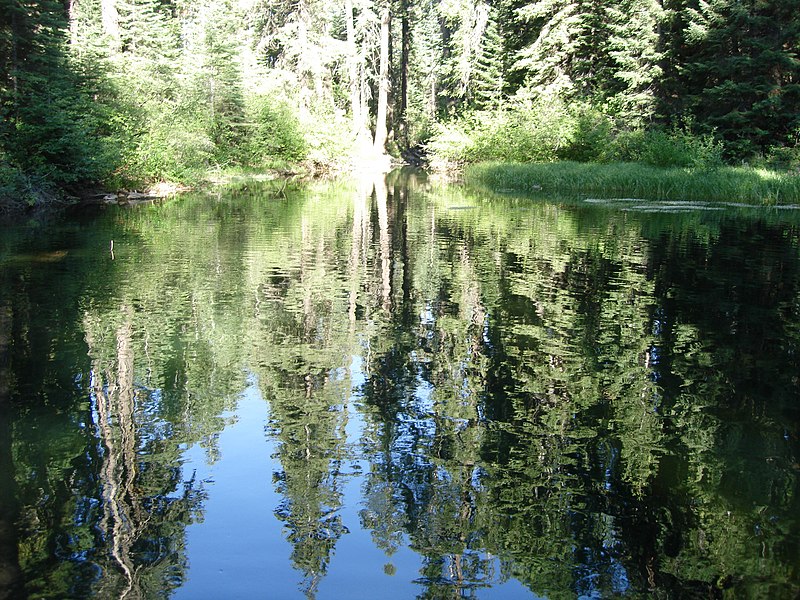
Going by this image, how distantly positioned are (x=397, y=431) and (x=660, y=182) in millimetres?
22204

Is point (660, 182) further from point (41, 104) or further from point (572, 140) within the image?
point (41, 104)

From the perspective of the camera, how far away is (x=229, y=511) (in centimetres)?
467

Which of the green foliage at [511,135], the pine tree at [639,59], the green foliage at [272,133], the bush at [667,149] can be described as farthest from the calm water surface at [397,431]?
the green foliage at [272,133]

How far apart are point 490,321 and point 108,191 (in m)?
19.6

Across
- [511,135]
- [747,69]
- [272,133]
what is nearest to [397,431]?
[747,69]

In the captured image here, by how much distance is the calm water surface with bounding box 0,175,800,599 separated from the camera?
161 inches

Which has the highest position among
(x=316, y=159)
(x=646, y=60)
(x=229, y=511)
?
(x=646, y=60)

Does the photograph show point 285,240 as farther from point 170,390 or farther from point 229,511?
point 229,511

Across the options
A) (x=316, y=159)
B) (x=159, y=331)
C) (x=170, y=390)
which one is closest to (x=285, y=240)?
(x=159, y=331)

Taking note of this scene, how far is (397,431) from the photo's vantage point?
19.4ft

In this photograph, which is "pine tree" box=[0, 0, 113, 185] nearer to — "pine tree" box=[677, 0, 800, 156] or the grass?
the grass

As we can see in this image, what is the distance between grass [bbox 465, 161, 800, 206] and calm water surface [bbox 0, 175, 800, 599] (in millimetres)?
12857

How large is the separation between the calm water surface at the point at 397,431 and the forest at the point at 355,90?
40.3 feet

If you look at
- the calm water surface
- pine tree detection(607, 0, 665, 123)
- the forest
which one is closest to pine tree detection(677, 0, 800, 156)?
the forest
